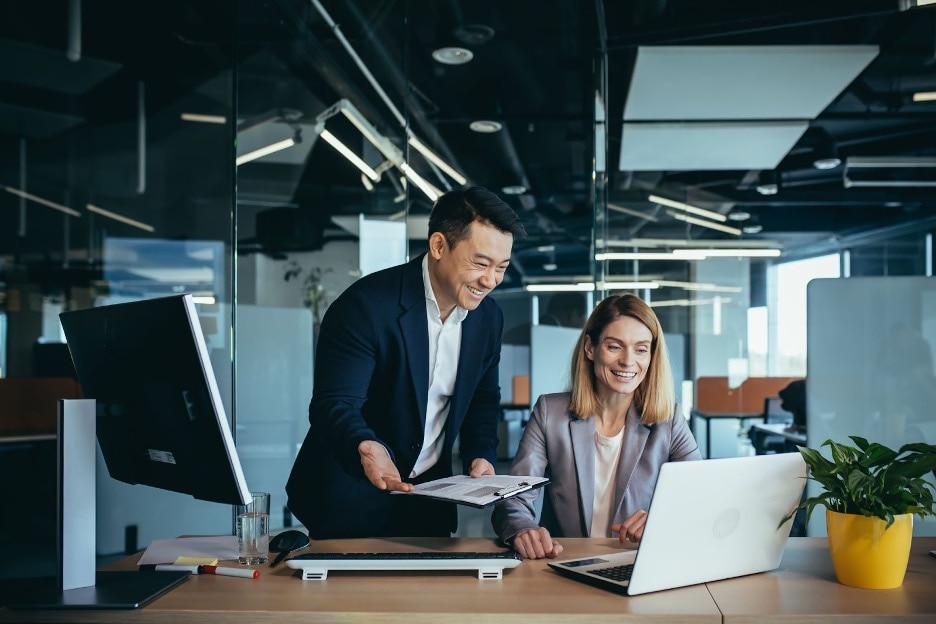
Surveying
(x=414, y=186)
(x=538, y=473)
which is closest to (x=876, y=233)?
(x=414, y=186)

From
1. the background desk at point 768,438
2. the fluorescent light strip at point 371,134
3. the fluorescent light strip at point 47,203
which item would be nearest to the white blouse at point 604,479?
the fluorescent light strip at point 371,134

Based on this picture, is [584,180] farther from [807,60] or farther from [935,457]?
[935,457]

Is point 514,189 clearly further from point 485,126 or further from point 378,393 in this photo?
point 378,393

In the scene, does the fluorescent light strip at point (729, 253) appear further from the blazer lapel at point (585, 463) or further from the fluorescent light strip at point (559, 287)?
the blazer lapel at point (585, 463)

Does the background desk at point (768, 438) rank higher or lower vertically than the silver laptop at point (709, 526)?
lower

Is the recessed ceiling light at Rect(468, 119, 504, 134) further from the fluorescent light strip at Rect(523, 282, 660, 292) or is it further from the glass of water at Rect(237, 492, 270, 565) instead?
the glass of water at Rect(237, 492, 270, 565)

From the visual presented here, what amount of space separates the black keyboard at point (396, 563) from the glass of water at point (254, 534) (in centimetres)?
14

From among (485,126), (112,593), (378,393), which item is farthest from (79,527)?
(485,126)

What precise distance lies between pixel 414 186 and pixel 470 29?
207 centimetres

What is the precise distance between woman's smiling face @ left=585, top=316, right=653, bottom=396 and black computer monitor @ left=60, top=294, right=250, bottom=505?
3.88 feet

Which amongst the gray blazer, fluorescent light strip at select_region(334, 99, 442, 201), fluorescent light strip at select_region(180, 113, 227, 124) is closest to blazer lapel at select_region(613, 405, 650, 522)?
the gray blazer

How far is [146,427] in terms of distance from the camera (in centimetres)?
161

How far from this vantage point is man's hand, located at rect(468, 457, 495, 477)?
209cm

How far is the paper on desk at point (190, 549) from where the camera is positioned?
180 centimetres
